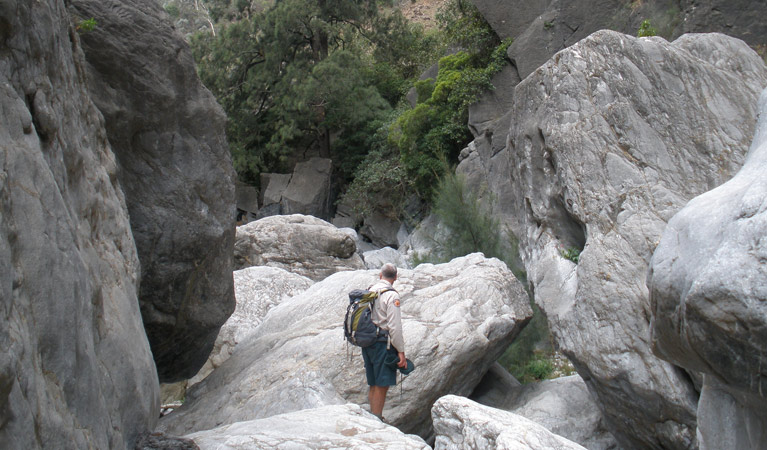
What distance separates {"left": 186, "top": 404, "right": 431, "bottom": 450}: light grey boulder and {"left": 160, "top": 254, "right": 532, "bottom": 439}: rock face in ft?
4.80

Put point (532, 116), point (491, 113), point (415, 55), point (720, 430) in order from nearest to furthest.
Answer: point (720, 430) < point (532, 116) < point (491, 113) < point (415, 55)

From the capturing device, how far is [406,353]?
6.56m

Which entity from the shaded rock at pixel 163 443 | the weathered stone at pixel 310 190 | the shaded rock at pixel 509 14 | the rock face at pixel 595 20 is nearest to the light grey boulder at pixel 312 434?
the shaded rock at pixel 163 443

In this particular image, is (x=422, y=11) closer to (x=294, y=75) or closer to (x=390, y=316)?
(x=294, y=75)

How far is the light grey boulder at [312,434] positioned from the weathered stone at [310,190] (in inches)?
697

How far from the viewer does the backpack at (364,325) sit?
5.87 m

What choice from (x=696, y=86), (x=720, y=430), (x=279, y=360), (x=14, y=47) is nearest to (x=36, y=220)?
(x=14, y=47)

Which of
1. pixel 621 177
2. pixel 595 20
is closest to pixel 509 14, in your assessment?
pixel 595 20

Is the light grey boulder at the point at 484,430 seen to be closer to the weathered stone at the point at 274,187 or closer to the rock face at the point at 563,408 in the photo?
the rock face at the point at 563,408

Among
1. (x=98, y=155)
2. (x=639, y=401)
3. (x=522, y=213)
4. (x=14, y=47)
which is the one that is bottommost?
(x=639, y=401)

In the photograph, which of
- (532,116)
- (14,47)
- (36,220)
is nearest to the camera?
(36,220)

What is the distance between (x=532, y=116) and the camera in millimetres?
7828

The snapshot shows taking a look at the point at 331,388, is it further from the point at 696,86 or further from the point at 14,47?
the point at 696,86

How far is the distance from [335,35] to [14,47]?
2022cm
